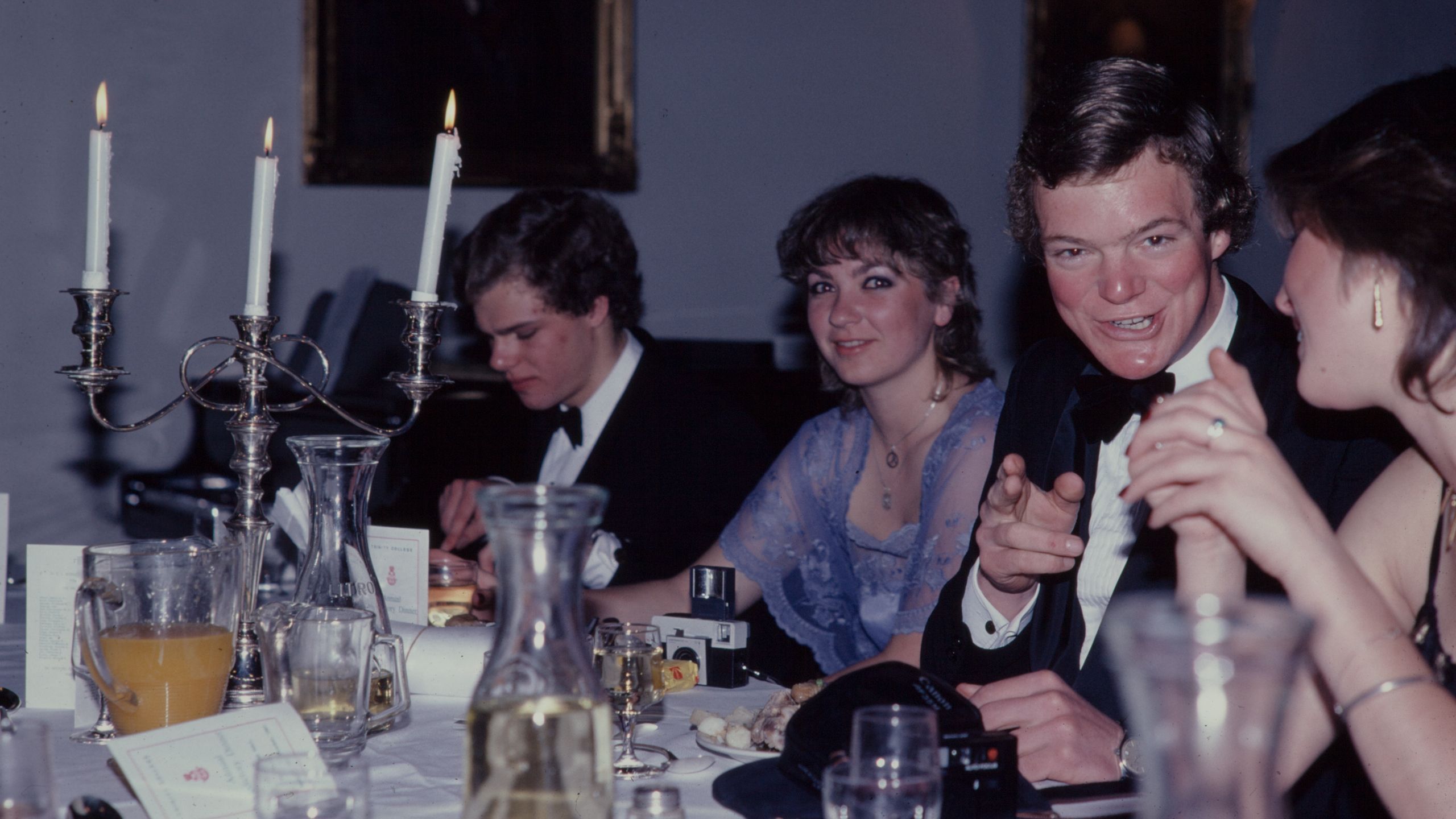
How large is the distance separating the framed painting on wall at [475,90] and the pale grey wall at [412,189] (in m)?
0.10

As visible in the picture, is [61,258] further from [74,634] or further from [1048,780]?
[1048,780]

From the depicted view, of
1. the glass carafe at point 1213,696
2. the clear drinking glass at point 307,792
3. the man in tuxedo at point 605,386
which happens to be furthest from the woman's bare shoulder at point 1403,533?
the man in tuxedo at point 605,386

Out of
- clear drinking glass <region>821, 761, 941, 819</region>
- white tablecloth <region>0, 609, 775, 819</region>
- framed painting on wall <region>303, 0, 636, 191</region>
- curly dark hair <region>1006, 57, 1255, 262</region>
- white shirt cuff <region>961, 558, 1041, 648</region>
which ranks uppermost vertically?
framed painting on wall <region>303, 0, 636, 191</region>

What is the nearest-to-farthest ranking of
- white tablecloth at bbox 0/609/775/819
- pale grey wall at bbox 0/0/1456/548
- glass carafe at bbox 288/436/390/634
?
white tablecloth at bbox 0/609/775/819, glass carafe at bbox 288/436/390/634, pale grey wall at bbox 0/0/1456/548

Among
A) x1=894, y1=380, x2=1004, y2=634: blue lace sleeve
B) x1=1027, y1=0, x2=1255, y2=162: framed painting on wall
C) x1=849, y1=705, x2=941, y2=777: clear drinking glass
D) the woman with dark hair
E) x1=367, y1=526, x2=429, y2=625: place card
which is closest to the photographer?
x1=849, y1=705, x2=941, y2=777: clear drinking glass

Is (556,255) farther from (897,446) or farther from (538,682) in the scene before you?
(538,682)

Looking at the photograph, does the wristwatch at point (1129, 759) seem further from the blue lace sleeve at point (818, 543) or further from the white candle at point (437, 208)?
the blue lace sleeve at point (818, 543)

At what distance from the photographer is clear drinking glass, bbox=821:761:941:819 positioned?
941mm

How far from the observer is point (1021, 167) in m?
2.02

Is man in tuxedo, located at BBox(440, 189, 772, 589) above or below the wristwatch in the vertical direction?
A: above

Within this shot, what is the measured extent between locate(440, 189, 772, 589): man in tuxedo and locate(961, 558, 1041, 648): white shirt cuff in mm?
996

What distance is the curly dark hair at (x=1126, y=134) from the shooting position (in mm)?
1807

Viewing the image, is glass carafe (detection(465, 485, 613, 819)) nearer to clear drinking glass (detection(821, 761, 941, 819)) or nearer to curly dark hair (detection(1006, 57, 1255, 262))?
clear drinking glass (detection(821, 761, 941, 819))

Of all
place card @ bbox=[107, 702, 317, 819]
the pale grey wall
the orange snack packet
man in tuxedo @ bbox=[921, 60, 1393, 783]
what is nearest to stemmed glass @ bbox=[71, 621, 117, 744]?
place card @ bbox=[107, 702, 317, 819]
